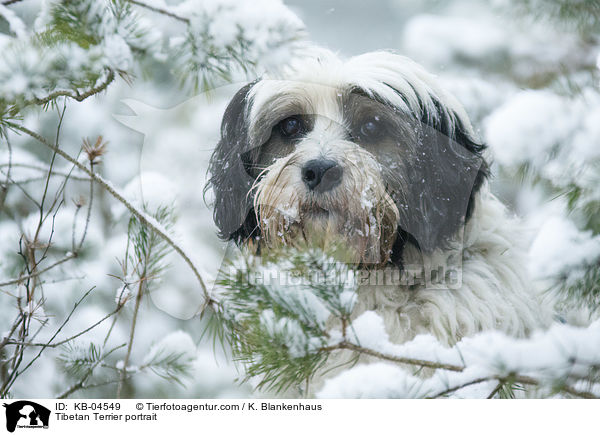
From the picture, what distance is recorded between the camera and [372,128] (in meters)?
1.90

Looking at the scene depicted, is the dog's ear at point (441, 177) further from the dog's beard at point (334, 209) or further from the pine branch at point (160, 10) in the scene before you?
the pine branch at point (160, 10)

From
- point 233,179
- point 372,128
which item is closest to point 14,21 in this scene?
point 233,179

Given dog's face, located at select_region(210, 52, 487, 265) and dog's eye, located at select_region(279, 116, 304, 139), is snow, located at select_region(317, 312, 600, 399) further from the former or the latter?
dog's eye, located at select_region(279, 116, 304, 139)

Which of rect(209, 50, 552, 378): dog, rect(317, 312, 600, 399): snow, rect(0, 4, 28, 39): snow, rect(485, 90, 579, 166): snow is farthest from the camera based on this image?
rect(209, 50, 552, 378): dog

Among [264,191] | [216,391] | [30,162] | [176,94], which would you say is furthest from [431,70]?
[30,162]

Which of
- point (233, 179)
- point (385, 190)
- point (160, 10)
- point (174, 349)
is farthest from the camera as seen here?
point (174, 349)

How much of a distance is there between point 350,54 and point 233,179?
0.57 meters
